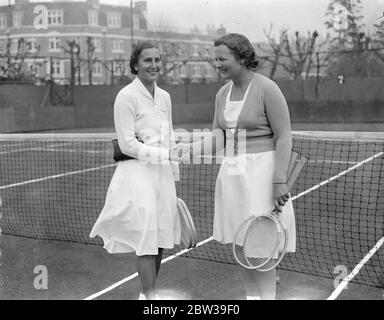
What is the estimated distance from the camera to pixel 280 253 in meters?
3.27

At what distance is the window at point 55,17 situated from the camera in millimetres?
28781

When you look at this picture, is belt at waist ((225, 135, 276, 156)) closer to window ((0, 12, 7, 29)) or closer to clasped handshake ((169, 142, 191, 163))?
clasped handshake ((169, 142, 191, 163))

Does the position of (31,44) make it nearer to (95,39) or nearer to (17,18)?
(95,39)

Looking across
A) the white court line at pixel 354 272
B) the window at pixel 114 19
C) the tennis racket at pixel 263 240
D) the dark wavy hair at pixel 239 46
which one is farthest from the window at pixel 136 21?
the tennis racket at pixel 263 240

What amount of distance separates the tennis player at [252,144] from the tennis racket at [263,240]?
0.17 ft

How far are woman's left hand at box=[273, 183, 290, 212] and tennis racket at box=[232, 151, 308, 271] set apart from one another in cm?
6

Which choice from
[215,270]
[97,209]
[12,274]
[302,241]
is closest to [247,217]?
[215,270]

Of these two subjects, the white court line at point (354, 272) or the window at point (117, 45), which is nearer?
the white court line at point (354, 272)

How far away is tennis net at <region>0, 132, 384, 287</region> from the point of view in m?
5.18

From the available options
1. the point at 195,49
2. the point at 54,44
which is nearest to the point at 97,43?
the point at 54,44

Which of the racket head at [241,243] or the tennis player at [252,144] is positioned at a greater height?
Result: the tennis player at [252,144]

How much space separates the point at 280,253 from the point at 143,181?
89 centimetres

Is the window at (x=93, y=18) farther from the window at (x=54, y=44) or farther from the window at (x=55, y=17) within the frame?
the window at (x=54, y=44)

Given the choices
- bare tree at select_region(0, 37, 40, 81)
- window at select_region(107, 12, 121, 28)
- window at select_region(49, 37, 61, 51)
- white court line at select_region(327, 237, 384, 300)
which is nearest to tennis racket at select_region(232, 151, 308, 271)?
white court line at select_region(327, 237, 384, 300)
